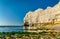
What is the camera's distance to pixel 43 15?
912 centimetres

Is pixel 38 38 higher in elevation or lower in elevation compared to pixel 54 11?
lower

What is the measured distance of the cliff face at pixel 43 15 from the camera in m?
8.62

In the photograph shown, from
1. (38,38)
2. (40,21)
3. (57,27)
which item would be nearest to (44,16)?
(40,21)

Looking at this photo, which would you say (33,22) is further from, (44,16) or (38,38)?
(38,38)

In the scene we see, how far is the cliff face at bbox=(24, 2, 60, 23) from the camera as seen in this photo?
28.3 feet

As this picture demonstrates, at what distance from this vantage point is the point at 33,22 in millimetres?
9133

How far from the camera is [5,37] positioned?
5969 mm

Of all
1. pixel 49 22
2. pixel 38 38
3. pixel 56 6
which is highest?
pixel 56 6

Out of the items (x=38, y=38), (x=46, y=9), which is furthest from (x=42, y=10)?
(x=38, y=38)

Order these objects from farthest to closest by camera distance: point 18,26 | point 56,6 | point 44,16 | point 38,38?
point 44,16, point 56,6, point 18,26, point 38,38

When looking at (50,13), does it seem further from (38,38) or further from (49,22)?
(38,38)

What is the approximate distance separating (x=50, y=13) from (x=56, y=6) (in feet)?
2.00

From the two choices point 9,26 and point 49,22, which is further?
point 49,22

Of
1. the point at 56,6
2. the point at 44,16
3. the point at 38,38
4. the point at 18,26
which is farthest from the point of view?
the point at 44,16
